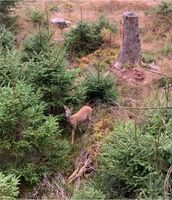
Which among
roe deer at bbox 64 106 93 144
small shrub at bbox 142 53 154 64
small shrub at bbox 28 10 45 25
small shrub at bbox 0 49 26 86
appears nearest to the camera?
roe deer at bbox 64 106 93 144

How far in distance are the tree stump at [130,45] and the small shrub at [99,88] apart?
2.73 metres

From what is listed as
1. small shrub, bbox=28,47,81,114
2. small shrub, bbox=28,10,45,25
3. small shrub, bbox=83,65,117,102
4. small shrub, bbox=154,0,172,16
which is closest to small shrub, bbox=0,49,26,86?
small shrub, bbox=28,47,81,114

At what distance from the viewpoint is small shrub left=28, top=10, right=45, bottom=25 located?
717 inches

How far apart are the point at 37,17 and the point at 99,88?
802 centimetres

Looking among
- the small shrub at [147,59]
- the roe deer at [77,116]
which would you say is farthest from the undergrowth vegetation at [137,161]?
the small shrub at [147,59]

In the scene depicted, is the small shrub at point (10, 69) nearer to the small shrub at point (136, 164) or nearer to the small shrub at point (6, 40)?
the small shrub at point (136, 164)

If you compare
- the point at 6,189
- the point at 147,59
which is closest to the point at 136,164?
the point at 6,189

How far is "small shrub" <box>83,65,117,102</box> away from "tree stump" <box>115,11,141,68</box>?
2.73 meters

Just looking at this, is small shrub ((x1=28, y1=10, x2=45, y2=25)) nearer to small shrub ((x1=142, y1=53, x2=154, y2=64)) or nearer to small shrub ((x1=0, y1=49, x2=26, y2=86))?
small shrub ((x1=142, y1=53, x2=154, y2=64))

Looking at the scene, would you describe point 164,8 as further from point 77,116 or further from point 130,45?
point 77,116

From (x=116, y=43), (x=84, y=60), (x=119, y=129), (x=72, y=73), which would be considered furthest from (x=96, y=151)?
(x=116, y=43)

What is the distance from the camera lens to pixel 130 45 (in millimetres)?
13844

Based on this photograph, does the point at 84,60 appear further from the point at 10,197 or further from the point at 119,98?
the point at 10,197

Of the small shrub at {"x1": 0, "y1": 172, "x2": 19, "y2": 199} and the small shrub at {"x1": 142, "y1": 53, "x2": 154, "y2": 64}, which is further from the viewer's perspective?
the small shrub at {"x1": 142, "y1": 53, "x2": 154, "y2": 64}
